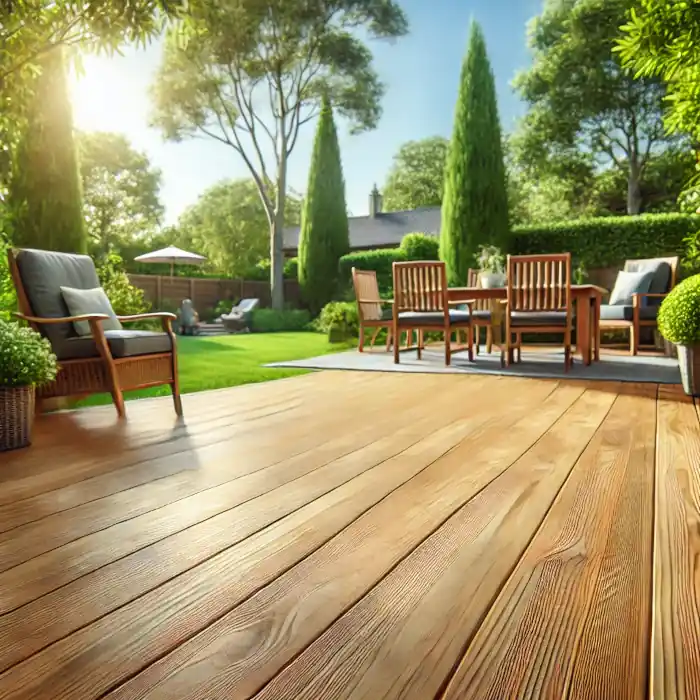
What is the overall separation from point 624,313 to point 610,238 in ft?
7.95

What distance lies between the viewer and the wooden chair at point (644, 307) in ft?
21.7

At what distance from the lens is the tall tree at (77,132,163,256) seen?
Answer: 23750mm

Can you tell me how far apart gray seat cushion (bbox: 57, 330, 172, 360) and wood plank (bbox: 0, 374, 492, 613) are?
Result: 1392mm

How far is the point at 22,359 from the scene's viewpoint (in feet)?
8.38

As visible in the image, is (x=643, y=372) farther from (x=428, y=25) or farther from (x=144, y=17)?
(x=428, y=25)

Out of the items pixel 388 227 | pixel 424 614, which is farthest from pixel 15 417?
pixel 388 227

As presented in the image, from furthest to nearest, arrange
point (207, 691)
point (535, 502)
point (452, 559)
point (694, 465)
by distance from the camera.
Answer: point (694, 465) < point (535, 502) < point (452, 559) < point (207, 691)

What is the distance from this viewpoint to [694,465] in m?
2.09

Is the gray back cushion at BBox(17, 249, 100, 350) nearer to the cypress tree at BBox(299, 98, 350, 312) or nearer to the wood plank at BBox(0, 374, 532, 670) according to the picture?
the wood plank at BBox(0, 374, 532, 670)

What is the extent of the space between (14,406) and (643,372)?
4.55 metres

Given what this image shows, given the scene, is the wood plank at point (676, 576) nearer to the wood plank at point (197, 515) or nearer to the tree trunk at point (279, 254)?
the wood plank at point (197, 515)

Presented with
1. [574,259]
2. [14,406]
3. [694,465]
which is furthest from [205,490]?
[574,259]

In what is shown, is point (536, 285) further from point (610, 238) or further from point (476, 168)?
point (476, 168)

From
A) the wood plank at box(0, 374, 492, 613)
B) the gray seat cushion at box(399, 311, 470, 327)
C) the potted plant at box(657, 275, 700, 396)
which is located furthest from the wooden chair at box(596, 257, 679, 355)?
the wood plank at box(0, 374, 492, 613)
